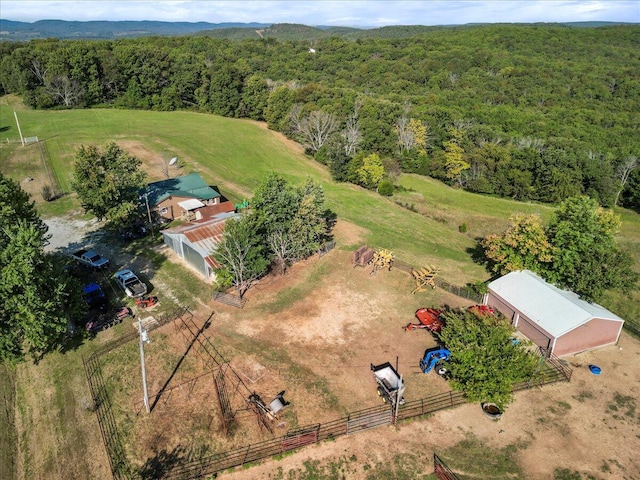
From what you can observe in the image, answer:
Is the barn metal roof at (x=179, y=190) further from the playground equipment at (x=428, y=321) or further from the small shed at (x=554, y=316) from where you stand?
the small shed at (x=554, y=316)

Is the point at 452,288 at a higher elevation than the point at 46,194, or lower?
lower

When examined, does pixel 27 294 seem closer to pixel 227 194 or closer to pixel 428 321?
pixel 428 321

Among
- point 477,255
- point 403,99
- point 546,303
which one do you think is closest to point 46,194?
point 477,255

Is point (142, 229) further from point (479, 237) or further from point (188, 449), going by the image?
point (479, 237)

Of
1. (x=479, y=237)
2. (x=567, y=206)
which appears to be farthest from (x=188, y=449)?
(x=479, y=237)

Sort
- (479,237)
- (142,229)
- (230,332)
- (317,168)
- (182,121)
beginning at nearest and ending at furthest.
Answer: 1. (230,332)
2. (142,229)
3. (479,237)
4. (317,168)
5. (182,121)

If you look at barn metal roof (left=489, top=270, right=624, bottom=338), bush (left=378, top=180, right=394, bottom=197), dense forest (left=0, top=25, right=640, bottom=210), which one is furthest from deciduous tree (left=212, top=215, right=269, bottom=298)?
dense forest (left=0, top=25, right=640, bottom=210)

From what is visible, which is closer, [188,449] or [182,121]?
[188,449]

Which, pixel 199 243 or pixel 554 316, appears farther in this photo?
pixel 199 243
